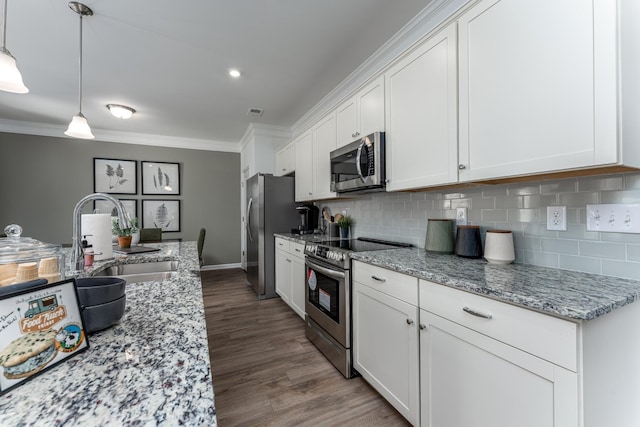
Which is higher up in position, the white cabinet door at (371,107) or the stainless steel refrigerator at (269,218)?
the white cabinet door at (371,107)

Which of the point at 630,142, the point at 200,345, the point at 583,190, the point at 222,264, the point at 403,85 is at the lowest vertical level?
the point at 222,264

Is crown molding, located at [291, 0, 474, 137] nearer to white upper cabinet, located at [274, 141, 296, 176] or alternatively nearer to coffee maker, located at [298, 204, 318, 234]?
white upper cabinet, located at [274, 141, 296, 176]

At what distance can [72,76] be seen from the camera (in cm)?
294

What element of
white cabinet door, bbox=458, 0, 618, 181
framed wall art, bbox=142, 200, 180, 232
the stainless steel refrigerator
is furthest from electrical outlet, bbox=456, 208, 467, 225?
framed wall art, bbox=142, 200, 180, 232

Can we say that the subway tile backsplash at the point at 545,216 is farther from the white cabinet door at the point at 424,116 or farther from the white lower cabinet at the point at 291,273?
the white lower cabinet at the point at 291,273

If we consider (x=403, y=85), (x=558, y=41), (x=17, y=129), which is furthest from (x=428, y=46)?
(x=17, y=129)

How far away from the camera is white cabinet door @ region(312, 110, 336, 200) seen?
2.82m

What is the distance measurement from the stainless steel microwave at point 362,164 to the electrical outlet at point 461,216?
0.54 meters

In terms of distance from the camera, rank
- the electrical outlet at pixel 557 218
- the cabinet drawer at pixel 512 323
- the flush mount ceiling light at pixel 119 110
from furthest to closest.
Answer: the flush mount ceiling light at pixel 119 110 → the electrical outlet at pixel 557 218 → the cabinet drawer at pixel 512 323

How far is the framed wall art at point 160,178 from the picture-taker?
5094mm

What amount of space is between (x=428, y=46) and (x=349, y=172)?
1083 millimetres

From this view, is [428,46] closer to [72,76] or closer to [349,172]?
[349,172]

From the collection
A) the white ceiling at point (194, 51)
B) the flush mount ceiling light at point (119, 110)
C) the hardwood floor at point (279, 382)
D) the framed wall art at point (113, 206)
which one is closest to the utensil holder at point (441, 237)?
the hardwood floor at point (279, 382)

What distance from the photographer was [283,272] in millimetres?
3391
